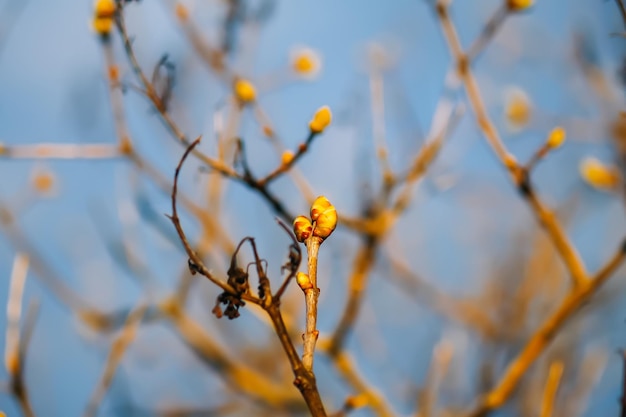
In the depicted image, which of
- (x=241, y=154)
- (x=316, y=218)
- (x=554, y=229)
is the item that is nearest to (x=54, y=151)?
(x=241, y=154)

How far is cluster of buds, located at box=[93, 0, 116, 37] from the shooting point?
5.35 ft

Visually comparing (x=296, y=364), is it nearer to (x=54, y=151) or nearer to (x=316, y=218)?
(x=316, y=218)

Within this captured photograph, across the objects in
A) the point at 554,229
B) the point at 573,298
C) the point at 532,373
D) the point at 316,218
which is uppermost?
the point at 316,218

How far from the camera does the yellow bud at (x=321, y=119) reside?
1.32 meters

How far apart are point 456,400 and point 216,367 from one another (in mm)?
1984

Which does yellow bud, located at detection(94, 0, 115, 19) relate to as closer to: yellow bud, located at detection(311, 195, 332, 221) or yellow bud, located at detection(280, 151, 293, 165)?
yellow bud, located at detection(280, 151, 293, 165)

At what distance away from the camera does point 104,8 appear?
64.5 inches

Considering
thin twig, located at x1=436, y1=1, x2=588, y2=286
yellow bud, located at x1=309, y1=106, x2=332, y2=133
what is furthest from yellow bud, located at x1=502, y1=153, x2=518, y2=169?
yellow bud, located at x1=309, y1=106, x2=332, y2=133

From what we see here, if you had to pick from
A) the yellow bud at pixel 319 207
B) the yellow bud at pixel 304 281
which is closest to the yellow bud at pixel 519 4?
the yellow bud at pixel 319 207

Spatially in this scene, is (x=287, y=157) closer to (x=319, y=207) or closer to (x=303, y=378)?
(x=319, y=207)

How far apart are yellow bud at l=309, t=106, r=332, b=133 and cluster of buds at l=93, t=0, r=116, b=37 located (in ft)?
2.16

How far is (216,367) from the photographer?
247 cm

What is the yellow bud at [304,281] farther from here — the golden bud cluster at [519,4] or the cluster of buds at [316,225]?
the golden bud cluster at [519,4]

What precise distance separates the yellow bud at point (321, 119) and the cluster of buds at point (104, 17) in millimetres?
659
